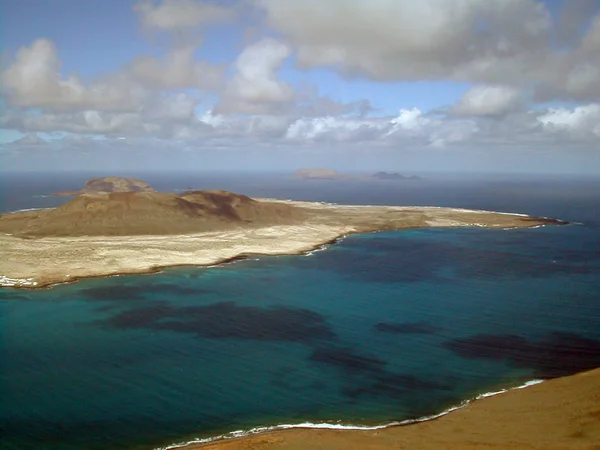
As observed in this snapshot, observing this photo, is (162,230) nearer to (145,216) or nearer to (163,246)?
(145,216)

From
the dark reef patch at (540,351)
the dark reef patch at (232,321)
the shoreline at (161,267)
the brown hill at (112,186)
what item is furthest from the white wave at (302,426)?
the brown hill at (112,186)

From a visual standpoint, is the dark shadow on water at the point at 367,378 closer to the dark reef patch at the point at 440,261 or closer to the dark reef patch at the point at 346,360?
the dark reef patch at the point at 346,360

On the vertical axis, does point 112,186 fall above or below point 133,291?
above

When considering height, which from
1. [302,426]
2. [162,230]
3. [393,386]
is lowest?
[302,426]

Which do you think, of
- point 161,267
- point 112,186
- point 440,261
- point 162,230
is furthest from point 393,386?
point 112,186

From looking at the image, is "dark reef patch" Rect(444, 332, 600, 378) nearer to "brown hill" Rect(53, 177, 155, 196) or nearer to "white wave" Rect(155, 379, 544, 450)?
"white wave" Rect(155, 379, 544, 450)

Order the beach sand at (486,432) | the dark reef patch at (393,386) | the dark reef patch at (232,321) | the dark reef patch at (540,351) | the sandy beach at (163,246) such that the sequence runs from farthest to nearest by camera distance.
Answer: the sandy beach at (163,246) < the dark reef patch at (232,321) < the dark reef patch at (540,351) < the dark reef patch at (393,386) < the beach sand at (486,432)
